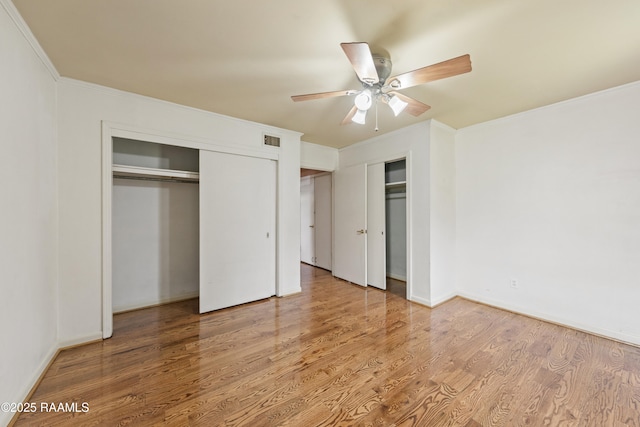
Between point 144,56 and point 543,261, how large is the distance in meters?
4.50

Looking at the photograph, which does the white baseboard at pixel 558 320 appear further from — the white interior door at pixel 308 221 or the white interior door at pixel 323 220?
the white interior door at pixel 308 221

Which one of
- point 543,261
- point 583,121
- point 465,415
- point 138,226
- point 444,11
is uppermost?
point 444,11

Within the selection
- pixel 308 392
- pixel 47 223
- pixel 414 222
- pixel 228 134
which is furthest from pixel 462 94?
pixel 47 223

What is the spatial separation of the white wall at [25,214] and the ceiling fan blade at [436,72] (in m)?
2.44

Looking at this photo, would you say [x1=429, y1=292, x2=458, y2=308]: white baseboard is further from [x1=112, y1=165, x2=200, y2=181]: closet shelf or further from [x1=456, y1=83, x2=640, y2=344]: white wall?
[x1=112, y1=165, x2=200, y2=181]: closet shelf

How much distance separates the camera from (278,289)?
367cm

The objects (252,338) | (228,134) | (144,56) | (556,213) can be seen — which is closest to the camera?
(144,56)

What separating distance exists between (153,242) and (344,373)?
2.95m

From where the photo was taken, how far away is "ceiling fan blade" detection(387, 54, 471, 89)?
150 centimetres

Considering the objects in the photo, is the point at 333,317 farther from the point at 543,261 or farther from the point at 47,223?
the point at 47,223

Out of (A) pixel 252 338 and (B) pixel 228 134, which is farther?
(B) pixel 228 134

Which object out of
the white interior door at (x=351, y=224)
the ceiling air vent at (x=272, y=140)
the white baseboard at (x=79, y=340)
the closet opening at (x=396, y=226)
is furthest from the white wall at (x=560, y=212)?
the white baseboard at (x=79, y=340)

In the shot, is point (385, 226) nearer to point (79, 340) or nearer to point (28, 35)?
point (79, 340)

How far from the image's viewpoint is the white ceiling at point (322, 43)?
1.50m
